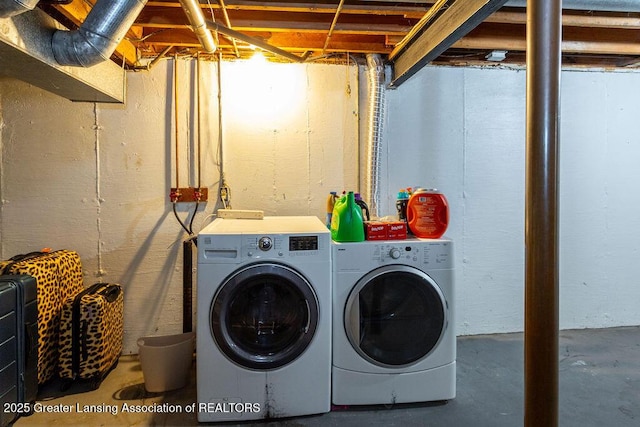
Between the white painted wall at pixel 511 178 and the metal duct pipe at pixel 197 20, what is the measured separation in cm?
141

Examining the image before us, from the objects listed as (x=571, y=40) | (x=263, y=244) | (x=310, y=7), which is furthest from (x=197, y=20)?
(x=571, y=40)

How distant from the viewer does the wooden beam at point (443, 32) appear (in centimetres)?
164

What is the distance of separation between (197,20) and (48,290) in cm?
176

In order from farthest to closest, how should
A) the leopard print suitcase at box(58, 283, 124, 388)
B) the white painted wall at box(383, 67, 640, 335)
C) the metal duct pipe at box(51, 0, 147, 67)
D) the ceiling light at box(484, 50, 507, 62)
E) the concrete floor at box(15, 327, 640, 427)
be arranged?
the white painted wall at box(383, 67, 640, 335)
the ceiling light at box(484, 50, 507, 62)
the leopard print suitcase at box(58, 283, 124, 388)
the concrete floor at box(15, 327, 640, 427)
the metal duct pipe at box(51, 0, 147, 67)

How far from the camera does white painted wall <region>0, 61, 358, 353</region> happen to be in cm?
252

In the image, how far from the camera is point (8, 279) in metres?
1.80

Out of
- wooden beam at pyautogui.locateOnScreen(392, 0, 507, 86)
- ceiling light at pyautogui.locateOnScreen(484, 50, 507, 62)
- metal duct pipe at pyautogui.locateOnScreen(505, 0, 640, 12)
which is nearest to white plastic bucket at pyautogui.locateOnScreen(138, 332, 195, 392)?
wooden beam at pyautogui.locateOnScreen(392, 0, 507, 86)

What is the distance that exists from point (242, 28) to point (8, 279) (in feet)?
6.32

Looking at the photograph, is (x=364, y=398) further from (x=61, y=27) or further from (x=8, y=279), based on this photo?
(x=61, y=27)

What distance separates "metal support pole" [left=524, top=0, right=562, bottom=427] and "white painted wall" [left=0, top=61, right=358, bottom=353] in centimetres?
160

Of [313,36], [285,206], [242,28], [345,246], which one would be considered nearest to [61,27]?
[242,28]

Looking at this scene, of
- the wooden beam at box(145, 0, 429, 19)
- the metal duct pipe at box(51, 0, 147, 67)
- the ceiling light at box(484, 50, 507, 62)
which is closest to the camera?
the metal duct pipe at box(51, 0, 147, 67)

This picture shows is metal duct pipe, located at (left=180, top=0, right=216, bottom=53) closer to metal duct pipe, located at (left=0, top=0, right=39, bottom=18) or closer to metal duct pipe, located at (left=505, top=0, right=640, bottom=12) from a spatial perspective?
metal duct pipe, located at (left=0, top=0, right=39, bottom=18)

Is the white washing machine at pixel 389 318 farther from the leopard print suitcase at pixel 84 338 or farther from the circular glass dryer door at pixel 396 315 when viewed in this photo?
the leopard print suitcase at pixel 84 338
